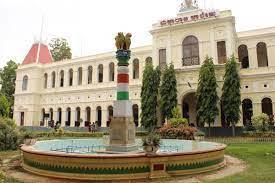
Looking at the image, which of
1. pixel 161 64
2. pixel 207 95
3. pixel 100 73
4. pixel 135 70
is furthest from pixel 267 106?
pixel 100 73

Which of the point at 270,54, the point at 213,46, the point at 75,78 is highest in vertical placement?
the point at 213,46

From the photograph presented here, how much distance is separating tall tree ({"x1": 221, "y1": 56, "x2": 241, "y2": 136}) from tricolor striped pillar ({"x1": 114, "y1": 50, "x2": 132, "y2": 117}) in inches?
592

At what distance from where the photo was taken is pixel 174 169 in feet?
27.9

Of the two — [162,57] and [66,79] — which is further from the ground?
[162,57]

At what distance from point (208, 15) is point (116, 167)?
23.6m

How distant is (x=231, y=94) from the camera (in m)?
24.1

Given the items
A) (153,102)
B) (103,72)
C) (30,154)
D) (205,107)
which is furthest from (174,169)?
(103,72)

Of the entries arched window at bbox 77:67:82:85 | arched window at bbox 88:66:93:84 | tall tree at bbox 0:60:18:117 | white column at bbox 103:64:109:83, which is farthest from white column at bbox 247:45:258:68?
tall tree at bbox 0:60:18:117

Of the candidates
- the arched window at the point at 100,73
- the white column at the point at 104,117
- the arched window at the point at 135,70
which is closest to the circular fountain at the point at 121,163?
the white column at the point at 104,117

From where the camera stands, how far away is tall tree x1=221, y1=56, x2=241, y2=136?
78.4ft

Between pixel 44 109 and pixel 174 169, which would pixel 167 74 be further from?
pixel 44 109

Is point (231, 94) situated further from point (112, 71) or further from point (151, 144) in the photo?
point (112, 71)

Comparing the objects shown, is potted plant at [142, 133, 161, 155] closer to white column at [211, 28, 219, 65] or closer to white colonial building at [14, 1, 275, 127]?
white colonial building at [14, 1, 275, 127]

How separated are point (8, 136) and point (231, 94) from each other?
17.5 m
